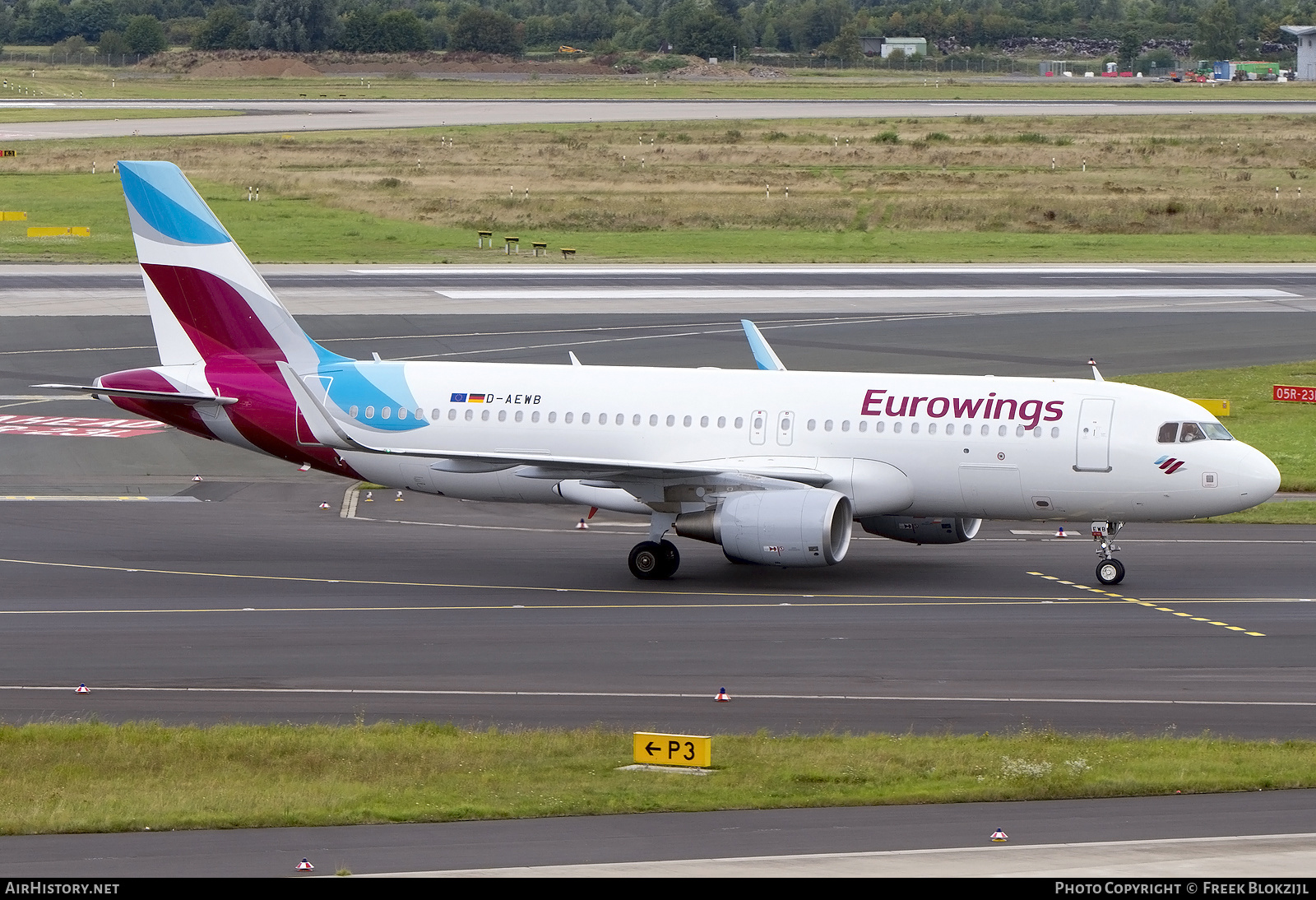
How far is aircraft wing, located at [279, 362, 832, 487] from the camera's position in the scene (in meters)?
33.7

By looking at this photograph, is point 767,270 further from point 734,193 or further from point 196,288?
point 196,288

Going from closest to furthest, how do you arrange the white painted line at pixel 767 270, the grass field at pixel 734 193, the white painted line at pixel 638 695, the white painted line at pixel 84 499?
1. the white painted line at pixel 638 695
2. the white painted line at pixel 84 499
3. the white painted line at pixel 767 270
4. the grass field at pixel 734 193

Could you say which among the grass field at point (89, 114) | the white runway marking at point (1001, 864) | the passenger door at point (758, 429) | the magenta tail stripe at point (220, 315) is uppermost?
the grass field at point (89, 114)

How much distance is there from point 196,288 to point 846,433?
1507 cm

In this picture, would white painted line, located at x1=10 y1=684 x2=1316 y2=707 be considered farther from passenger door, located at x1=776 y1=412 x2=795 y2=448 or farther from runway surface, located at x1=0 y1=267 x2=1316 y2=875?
passenger door, located at x1=776 y1=412 x2=795 y2=448

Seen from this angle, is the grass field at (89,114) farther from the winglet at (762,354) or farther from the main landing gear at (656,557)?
the main landing gear at (656,557)

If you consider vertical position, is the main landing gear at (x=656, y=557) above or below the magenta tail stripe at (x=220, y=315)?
below

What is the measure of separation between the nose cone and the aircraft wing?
323 inches

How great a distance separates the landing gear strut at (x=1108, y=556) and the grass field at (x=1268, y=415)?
8.16 meters

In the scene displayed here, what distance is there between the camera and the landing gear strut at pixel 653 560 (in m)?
34.7

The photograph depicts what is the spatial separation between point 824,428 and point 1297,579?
10187mm

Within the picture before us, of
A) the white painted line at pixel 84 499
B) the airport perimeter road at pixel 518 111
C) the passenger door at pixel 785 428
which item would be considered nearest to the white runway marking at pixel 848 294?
the white painted line at pixel 84 499

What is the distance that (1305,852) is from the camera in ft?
55.6
